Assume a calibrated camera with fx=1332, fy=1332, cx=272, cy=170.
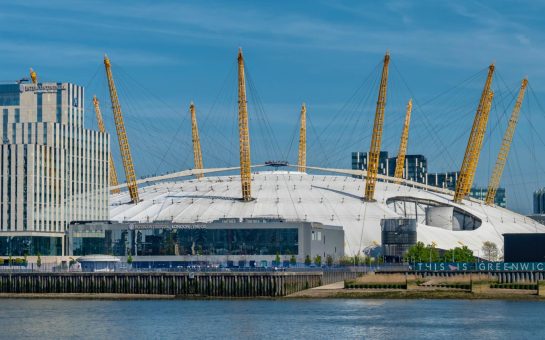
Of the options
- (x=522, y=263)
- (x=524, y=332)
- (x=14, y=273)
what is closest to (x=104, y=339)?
(x=524, y=332)

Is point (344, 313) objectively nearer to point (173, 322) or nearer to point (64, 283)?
point (173, 322)

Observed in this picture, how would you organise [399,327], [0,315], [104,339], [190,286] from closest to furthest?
[104,339]
[399,327]
[0,315]
[190,286]

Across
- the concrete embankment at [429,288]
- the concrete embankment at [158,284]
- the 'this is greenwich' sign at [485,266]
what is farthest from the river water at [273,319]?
the 'this is greenwich' sign at [485,266]

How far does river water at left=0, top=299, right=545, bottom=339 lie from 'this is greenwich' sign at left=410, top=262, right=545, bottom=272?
2937cm

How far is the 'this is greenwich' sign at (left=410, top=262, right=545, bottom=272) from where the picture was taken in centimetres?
17275

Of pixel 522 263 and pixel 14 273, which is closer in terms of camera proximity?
pixel 14 273

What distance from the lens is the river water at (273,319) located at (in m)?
109

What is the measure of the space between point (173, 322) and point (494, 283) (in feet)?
188

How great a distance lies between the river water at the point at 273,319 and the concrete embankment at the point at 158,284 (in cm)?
595

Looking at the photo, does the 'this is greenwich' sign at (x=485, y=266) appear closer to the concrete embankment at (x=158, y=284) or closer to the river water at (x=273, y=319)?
the concrete embankment at (x=158, y=284)

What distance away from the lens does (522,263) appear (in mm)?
173875

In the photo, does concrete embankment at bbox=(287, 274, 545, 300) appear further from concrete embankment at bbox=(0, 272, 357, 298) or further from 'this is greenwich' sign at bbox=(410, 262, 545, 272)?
'this is greenwich' sign at bbox=(410, 262, 545, 272)

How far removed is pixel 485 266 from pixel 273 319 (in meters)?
62.5

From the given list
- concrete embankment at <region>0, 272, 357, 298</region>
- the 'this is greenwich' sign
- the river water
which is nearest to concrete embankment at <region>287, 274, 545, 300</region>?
concrete embankment at <region>0, 272, 357, 298</region>
